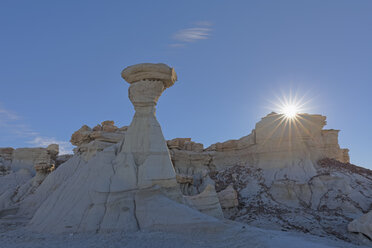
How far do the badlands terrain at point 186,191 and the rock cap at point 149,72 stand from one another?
0.04 meters

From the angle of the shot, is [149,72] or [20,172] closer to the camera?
[149,72]

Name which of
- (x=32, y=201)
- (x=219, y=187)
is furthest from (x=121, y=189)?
(x=219, y=187)

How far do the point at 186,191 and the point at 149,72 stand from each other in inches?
460

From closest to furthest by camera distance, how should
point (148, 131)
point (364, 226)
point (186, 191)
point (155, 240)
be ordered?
1. point (155, 240)
2. point (148, 131)
3. point (364, 226)
4. point (186, 191)

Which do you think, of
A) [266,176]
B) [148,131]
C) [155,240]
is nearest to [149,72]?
[148,131]

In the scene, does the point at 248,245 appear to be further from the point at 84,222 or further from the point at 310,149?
the point at 310,149

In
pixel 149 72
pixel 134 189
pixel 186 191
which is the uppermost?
pixel 149 72

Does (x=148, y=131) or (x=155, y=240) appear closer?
(x=155, y=240)

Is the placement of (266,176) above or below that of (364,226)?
above

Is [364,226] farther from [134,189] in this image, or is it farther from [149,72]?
[149,72]

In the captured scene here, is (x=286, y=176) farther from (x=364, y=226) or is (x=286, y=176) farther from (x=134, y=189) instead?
(x=134, y=189)

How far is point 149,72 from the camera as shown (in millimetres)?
9289

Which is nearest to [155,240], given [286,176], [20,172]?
[286,176]

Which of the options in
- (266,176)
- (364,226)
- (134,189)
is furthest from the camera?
(266,176)
